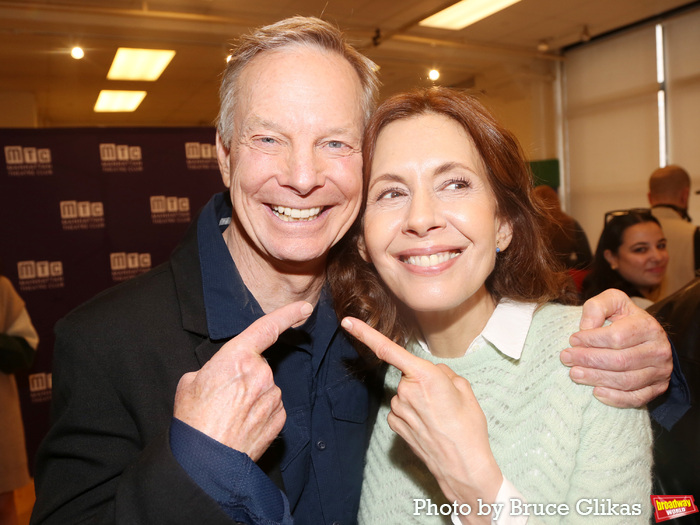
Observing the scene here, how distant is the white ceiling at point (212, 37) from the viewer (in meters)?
5.87

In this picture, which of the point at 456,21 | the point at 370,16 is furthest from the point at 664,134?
the point at 370,16

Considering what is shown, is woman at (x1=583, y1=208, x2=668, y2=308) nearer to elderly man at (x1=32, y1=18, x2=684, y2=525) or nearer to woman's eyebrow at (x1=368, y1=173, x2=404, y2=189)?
elderly man at (x1=32, y1=18, x2=684, y2=525)

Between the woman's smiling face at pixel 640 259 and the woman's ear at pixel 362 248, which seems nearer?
the woman's ear at pixel 362 248

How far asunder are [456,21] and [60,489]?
22.9 ft

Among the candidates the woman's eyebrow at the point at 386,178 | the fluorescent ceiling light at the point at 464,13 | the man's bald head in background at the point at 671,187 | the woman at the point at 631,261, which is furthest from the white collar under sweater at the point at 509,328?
the fluorescent ceiling light at the point at 464,13

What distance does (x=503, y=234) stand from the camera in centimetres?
167

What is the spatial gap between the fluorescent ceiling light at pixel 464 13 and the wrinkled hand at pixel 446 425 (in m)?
6.03

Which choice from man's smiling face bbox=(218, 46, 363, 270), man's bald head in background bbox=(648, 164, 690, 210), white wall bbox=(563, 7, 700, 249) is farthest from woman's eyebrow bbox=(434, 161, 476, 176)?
white wall bbox=(563, 7, 700, 249)

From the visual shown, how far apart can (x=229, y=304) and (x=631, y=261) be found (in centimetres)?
296

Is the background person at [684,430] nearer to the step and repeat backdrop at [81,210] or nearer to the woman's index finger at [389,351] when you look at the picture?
the woman's index finger at [389,351]

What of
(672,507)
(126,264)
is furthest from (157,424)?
(126,264)

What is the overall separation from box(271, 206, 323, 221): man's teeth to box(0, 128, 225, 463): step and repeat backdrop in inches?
152

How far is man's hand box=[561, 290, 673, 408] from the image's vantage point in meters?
1.31

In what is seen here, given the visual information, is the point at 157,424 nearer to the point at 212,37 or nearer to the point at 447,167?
the point at 447,167
